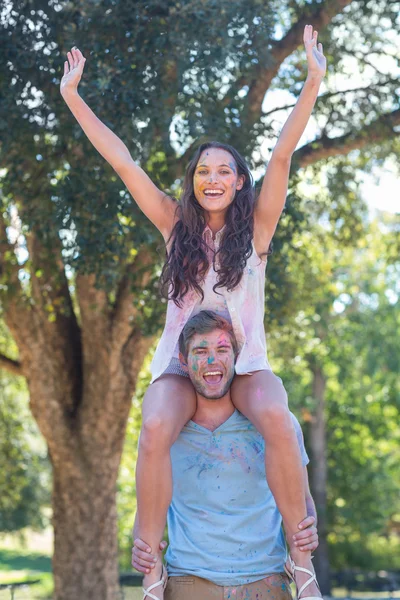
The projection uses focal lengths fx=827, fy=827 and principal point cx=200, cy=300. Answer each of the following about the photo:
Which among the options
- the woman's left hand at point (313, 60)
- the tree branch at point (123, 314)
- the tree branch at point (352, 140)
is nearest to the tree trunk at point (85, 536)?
the tree branch at point (123, 314)

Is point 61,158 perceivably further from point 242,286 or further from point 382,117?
point 242,286

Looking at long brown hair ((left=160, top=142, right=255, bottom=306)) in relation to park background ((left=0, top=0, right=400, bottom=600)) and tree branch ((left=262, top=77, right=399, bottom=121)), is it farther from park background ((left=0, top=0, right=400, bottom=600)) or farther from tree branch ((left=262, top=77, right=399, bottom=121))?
tree branch ((left=262, top=77, right=399, bottom=121))

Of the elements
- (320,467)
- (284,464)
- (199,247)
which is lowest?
(284,464)

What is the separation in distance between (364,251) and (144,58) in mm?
13454

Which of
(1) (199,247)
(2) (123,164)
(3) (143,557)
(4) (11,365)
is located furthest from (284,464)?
(4) (11,365)

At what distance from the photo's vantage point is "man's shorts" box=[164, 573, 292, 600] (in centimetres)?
324

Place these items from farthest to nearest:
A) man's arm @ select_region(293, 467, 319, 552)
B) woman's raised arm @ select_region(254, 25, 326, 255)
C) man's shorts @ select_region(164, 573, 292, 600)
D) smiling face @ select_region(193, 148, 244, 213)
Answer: smiling face @ select_region(193, 148, 244, 213), woman's raised arm @ select_region(254, 25, 326, 255), man's shorts @ select_region(164, 573, 292, 600), man's arm @ select_region(293, 467, 319, 552)

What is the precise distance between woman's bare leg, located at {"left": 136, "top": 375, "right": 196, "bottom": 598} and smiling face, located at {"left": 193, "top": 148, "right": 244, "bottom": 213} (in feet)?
3.00

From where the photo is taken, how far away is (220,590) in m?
3.25

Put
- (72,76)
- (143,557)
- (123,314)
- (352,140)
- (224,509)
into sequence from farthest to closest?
(352,140) → (123,314) → (72,76) → (224,509) → (143,557)

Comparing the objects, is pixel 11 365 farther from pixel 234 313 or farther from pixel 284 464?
pixel 284 464

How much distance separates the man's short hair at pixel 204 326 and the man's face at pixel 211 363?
0.02 metres

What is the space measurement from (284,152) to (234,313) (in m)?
0.74

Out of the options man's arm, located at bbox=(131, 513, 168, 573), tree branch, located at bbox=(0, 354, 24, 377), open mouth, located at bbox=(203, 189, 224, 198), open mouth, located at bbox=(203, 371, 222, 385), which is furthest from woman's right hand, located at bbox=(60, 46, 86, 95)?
tree branch, located at bbox=(0, 354, 24, 377)
